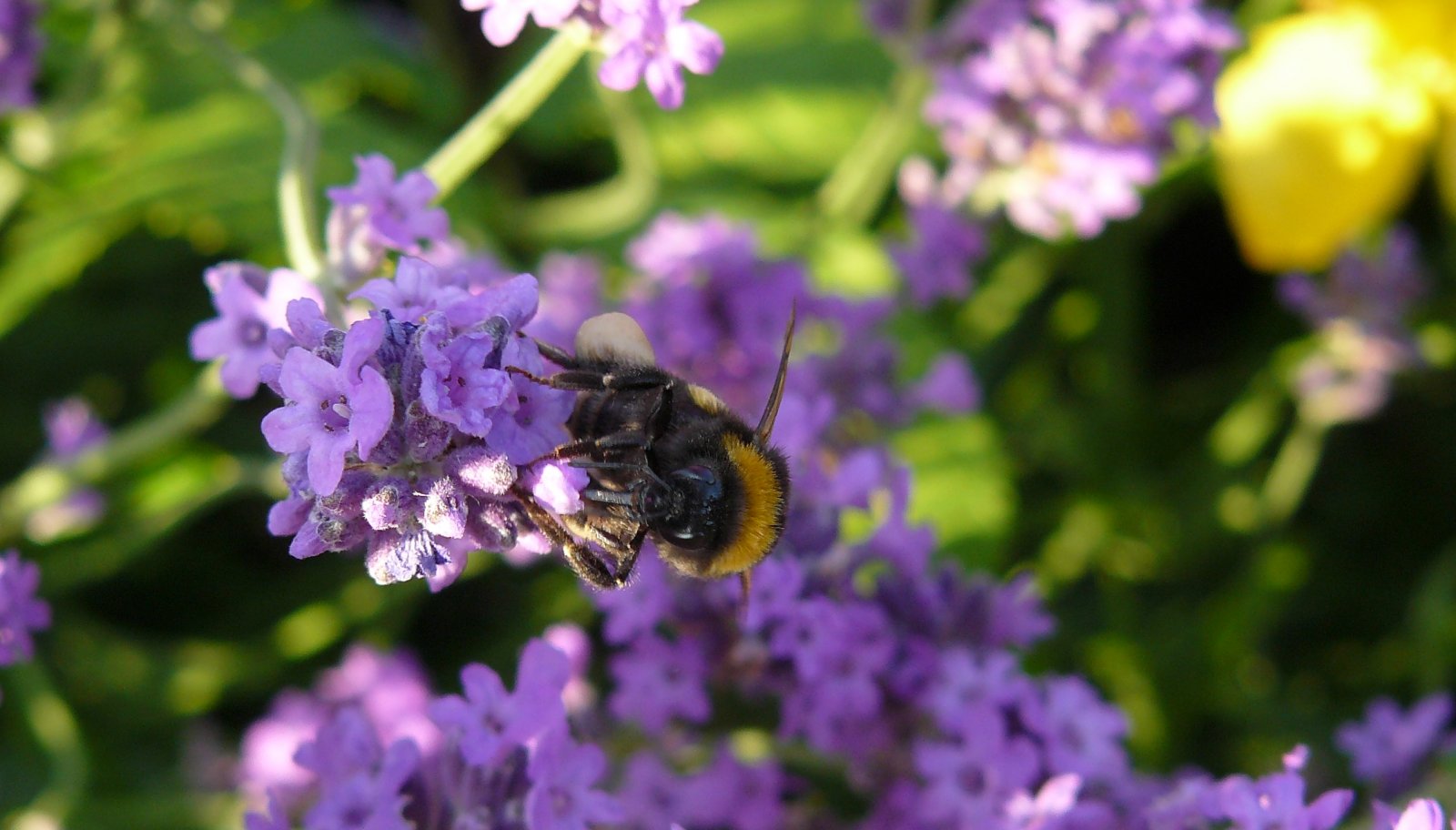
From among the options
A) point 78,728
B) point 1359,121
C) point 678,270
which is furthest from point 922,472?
point 78,728

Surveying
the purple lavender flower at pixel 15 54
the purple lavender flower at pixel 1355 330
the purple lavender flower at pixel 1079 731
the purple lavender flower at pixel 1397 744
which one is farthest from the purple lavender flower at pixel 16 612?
the purple lavender flower at pixel 1355 330

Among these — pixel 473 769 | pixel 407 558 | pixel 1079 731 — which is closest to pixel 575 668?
pixel 473 769

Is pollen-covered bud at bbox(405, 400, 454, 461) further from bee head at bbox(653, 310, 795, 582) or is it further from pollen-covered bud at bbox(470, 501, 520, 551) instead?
bee head at bbox(653, 310, 795, 582)

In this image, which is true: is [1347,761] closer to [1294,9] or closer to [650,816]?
[650,816]

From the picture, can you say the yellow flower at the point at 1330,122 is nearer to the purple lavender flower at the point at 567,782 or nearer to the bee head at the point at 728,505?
the bee head at the point at 728,505

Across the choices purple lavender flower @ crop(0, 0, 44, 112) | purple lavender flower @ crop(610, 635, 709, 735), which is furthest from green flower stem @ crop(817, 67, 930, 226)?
purple lavender flower @ crop(0, 0, 44, 112)
